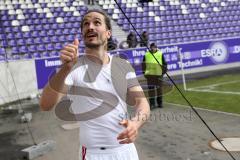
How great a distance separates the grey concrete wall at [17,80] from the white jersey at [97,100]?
42.9 ft

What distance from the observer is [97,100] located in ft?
10.3

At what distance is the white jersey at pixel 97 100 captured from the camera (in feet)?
10.3

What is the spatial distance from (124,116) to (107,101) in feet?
0.66

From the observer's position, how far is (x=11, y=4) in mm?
23344

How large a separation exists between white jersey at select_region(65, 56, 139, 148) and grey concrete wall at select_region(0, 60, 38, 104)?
13.1 metres

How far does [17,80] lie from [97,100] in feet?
45.5

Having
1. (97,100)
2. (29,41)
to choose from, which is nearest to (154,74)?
(29,41)

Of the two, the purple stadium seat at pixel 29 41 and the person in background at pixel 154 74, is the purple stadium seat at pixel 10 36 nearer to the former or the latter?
the purple stadium seat at pixel 29 41

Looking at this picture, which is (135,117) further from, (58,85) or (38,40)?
(38,40)

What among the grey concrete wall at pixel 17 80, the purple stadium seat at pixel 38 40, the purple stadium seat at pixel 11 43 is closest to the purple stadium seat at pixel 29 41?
the purple stadium seat at pixel 38 40

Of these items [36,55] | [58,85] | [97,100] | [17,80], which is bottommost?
[17,80]

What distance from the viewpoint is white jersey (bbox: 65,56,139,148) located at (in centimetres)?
314

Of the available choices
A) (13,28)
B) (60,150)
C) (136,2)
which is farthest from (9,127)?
(136,2)

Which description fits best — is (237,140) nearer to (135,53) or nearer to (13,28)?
(135,53)
